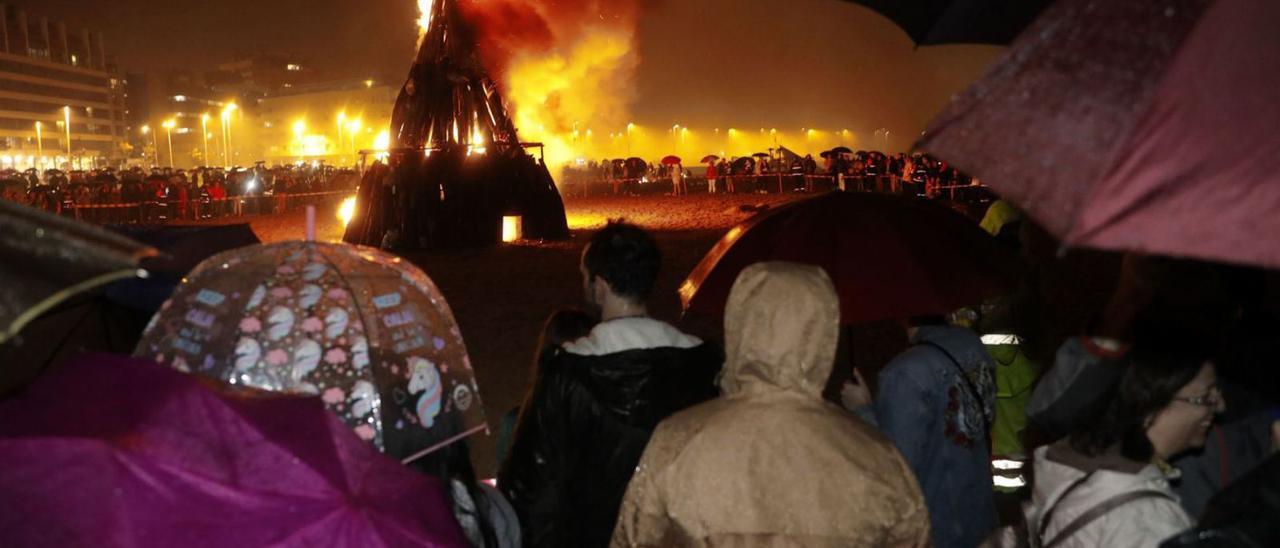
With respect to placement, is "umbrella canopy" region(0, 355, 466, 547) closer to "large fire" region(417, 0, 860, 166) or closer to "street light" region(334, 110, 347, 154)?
"large fire" region(417, 0, 860, 166)

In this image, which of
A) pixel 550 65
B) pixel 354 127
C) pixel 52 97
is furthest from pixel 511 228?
pixel 52 97

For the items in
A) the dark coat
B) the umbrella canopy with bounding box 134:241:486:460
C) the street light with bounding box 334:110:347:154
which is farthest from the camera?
the street light with bounding box 334:110:347:154

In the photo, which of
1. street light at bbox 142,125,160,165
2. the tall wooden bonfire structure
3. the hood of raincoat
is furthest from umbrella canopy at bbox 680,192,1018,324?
street light at bbox 142,125,160,165

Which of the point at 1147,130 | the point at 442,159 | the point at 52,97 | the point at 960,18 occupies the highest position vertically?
the point at 52,97

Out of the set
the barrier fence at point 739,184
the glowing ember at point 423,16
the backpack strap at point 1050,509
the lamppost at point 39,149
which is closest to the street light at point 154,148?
the lamppost at point 39,149

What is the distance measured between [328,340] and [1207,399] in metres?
2.47

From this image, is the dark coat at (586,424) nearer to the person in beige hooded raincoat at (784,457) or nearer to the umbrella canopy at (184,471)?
the person in beige hooded raincoat at (784,457)

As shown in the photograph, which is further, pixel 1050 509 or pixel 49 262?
pixel 1050 509

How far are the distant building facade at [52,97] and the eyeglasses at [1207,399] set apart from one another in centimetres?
11944

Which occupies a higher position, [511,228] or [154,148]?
[154,148]

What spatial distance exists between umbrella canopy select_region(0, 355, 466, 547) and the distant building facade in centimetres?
11873

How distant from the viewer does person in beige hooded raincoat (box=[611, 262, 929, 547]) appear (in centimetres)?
238

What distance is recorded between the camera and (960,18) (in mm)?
5199

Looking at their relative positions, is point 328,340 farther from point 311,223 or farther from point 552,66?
point 552,66
